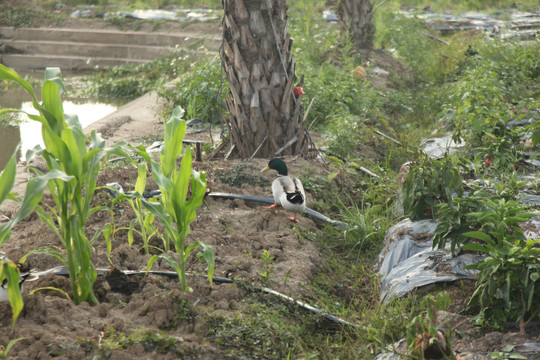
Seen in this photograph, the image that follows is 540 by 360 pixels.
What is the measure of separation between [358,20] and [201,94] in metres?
5.27

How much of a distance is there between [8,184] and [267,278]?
145cm

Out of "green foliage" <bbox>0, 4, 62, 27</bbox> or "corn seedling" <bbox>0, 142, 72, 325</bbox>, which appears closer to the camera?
"corn seedling" <bbox>0, 142, 72, 325</bbox>

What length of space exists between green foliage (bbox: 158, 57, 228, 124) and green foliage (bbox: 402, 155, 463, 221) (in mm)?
3253

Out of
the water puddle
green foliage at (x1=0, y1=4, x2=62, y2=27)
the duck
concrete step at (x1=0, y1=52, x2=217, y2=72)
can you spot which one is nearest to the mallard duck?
the duck

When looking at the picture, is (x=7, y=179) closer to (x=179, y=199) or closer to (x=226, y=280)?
(x=179, y=199)

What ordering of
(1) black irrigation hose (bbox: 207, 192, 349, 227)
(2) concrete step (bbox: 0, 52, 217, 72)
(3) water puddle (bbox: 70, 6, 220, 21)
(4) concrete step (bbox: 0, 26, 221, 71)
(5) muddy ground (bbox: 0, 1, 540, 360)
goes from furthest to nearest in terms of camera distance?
1. (3) water puddle (bbox: 70, 6, 220, 21)
2. (4) concrete step (bbox: 0, 26, 221, 71)
3. (2) concrete step (bbox: 0, 52, 217, 72)
4. (1) black irrigation hose (bbox: 207, 192, 349, 227)
5. (5) muddy ground (bbox: 0, 1, 540, 360)

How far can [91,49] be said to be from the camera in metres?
13.1

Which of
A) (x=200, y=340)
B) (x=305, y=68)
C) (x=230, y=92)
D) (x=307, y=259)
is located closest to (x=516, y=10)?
(x=305, y=68)

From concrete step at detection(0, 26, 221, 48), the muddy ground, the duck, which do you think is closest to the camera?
the muddy ground

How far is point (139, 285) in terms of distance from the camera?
2809 mm

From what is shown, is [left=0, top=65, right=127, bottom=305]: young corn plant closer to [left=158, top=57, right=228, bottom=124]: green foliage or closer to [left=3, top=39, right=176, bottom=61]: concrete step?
[left=158, top=57, right=228, bottom=124]: green foliage

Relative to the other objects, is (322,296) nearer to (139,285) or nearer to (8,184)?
(139,285)

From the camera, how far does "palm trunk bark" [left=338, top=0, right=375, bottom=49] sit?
1045cm

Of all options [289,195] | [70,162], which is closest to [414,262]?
[289,195]
